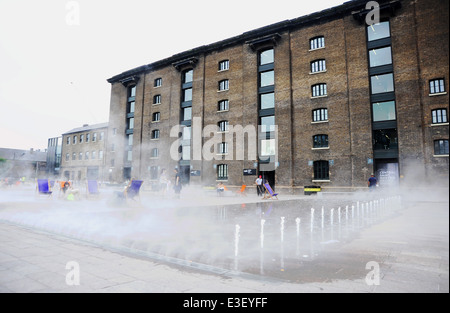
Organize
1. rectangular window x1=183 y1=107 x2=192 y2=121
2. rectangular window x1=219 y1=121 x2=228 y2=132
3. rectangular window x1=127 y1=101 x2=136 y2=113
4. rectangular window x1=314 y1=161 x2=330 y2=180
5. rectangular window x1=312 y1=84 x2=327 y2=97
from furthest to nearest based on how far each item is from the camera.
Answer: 1. rectangular window x1=127 y1=101 x2=136 y2=113
2. rectangular window x1=183 y1=107 x2=192 y2=121
3. rectangular window x1=219 y1=121 x2=228 y2=132
4. rectangular window x1=312 y1=84 x2=327 y2=97
5. rectangular window x1=314 y1=161 x2=330 y2=180

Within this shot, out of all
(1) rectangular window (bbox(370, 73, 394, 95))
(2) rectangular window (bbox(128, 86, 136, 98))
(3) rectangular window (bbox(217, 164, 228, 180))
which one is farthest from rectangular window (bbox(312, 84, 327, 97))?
(2) rectangular window (bbox(128, 86, 136, 98))

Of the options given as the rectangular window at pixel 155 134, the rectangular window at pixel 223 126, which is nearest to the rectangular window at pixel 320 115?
the rectangular window at pixel 223 126

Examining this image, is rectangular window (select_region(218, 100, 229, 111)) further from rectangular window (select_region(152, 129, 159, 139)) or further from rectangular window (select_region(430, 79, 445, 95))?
rectangular window (select_region(430, 79, 445, 95))

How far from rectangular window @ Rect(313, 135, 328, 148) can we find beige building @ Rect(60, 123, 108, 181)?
27128mm

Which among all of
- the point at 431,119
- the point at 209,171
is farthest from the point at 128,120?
Answer: the point at 431,119

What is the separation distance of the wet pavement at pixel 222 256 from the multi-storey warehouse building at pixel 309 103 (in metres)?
13.1

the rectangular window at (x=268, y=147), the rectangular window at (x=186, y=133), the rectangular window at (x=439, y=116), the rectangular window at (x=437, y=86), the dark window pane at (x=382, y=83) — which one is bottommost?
the rectangular window at (x=268, y=147)

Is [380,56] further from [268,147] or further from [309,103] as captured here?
[268,147]

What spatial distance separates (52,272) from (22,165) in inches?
2809

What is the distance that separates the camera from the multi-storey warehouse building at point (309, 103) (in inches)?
726

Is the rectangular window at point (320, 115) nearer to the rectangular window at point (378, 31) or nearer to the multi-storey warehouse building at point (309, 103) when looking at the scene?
the multi-storey warehouse building at point (309, 103)

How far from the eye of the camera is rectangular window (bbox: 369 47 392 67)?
19906 mm
